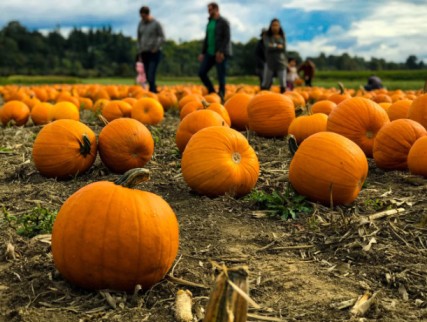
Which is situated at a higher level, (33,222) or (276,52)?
(276,52)

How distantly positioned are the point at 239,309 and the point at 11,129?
316 inches

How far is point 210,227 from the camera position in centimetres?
395

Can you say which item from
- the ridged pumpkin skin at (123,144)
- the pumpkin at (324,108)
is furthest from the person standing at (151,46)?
the ridged pumpkin skin at (123,144)

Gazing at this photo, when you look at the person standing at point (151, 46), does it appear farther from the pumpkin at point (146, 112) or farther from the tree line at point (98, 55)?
the tree line at point (98, 55)

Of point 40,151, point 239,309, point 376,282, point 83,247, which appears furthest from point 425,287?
point 40,151

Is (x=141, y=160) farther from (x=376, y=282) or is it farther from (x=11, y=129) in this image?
(x=11, y=129)

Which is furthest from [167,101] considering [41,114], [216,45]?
[41,114]

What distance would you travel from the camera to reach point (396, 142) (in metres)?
5.50

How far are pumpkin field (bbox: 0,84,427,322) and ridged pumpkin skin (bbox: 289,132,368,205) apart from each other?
0.04 feet

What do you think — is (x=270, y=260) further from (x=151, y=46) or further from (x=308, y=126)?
(x=151, y=46)

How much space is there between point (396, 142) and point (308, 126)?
1377 millimetres

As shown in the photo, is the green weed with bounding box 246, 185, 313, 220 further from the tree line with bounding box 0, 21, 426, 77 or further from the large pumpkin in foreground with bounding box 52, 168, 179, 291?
the tree line with bounding box 0, 21, 426, 77

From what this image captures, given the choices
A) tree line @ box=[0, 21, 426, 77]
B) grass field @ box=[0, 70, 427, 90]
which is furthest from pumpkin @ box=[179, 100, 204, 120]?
tree line @ box=[0, 21, 426, 77]

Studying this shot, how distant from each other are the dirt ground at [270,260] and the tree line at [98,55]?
63450mm
